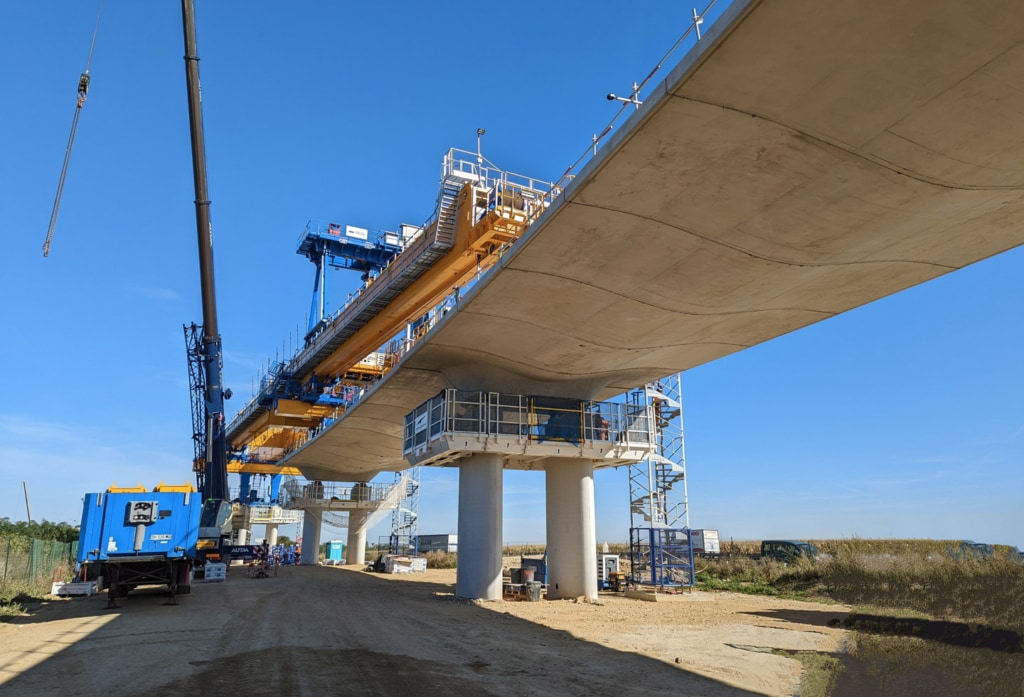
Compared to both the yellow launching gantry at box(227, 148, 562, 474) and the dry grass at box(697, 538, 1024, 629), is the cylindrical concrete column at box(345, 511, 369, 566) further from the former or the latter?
the dry grass at box(697, 538, 1024, 629)

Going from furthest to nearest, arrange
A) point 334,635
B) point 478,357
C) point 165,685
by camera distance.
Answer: point 478,357 → point 334,635 → point 165,685

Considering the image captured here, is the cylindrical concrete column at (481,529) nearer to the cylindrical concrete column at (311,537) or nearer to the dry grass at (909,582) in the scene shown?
the dry grass at (909,582)

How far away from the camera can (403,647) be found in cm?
1223

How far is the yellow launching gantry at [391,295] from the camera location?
2079 cm

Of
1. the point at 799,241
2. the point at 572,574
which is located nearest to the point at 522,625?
the point at 572,574

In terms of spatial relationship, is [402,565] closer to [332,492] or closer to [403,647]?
[332,492]

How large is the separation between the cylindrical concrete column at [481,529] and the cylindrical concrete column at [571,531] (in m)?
2.57

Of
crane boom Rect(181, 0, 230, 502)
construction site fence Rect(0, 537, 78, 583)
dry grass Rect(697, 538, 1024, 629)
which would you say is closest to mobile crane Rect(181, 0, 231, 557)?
crane boom Rect(181, 0, 230, 502)

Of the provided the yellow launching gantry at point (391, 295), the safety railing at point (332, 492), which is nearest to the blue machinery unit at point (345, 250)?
the yellow launching gantry at point (391, 295)

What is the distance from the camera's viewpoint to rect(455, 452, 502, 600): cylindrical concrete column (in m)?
22.2

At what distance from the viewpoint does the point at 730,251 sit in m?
14.3

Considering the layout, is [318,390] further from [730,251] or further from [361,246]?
[730,251]

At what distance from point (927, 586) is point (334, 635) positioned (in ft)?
57.5

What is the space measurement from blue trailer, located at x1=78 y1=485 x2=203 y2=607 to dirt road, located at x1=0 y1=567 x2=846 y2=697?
0.92 m
